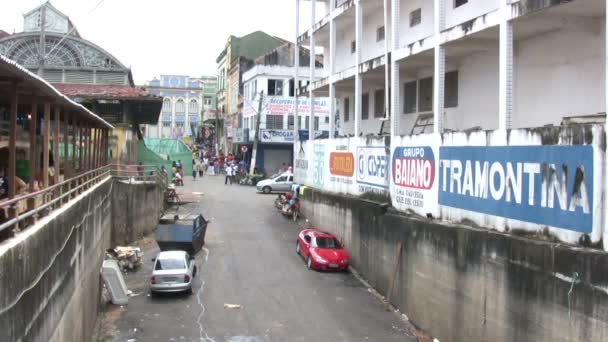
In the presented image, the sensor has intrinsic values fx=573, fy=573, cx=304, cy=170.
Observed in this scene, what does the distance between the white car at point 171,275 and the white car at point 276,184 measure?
23.6 m

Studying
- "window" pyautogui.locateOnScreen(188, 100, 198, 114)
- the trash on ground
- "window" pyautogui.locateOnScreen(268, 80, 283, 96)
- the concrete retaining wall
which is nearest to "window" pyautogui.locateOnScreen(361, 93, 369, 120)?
the concrete retaining wall

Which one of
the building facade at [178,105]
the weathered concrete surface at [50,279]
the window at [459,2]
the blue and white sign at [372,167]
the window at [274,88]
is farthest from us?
the building facade at [178,105]

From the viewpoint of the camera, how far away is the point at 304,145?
1303 inches

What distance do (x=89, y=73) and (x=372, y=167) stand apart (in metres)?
22.3

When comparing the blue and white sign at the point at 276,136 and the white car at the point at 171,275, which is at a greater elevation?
the blue and white sign at the point at 276,136

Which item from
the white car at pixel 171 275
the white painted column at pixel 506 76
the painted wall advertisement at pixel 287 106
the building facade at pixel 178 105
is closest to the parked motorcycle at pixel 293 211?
the white car at pixel 171 275

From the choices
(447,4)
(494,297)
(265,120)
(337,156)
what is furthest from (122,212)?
(265,120)

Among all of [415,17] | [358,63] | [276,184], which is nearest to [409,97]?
[358,63]

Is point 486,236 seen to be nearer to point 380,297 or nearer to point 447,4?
point 380,297

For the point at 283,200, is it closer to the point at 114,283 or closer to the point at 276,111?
the point at 114,283

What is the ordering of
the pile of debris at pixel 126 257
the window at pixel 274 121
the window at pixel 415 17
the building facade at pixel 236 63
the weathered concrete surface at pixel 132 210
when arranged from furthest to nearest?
the building facade at pixel 236 63 < the window at pixel 274 121 < the weathered concrete surface at pixel 132 210 < the pile of debris at pixel 126 257 < the window at pixel 415 17

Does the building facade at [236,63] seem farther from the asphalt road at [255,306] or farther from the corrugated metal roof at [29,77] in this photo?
the corrugated metal roof at [29,77]

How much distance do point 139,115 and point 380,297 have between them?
984 inches

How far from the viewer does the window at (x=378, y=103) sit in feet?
86.3
